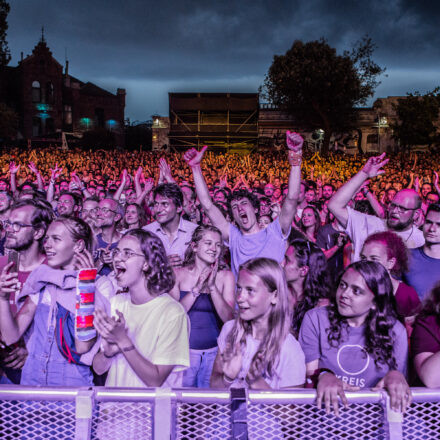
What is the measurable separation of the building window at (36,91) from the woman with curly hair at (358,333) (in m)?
47.3

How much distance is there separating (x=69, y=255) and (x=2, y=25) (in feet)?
123

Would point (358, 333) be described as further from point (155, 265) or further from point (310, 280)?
point (155, 265)

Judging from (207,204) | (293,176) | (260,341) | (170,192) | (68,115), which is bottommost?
(260,341)

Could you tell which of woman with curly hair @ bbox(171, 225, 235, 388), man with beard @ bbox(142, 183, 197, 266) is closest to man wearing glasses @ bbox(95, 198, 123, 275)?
man with beard @ bbox(142, 183, 197, 266)

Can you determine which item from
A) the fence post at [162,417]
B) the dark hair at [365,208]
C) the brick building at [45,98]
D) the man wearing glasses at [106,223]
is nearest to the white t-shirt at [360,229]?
the dark hair at [365,208]

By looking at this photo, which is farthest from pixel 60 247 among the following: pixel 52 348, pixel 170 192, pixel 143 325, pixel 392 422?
pixel 170 192

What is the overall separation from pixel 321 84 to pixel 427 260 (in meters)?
30.4

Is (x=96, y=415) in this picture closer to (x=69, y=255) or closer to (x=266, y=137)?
(x=69, y=255)

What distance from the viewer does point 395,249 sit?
3291 mm

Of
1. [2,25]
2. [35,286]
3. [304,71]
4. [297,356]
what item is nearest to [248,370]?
[297,356]

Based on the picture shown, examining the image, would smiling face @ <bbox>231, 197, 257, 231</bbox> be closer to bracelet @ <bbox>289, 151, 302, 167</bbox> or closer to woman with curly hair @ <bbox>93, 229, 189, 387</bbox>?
bracelet @ <bbox>289, 151, 302, 167</bbox>

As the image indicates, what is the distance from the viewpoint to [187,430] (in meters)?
1.62

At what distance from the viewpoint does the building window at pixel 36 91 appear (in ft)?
144

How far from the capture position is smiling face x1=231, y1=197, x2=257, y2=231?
4086mm
